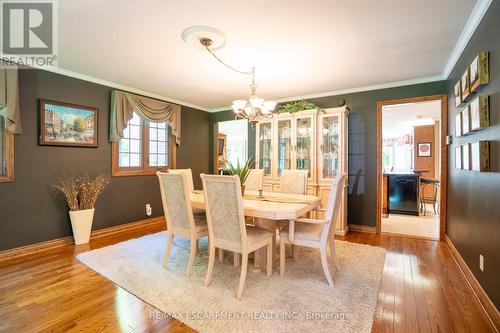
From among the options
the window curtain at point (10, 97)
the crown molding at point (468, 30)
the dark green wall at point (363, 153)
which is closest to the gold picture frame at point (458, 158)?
the crown molding at point (468, 30)

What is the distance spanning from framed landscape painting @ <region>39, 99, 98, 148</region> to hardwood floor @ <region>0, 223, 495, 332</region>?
1525 mm

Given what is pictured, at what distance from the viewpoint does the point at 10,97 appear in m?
2.88

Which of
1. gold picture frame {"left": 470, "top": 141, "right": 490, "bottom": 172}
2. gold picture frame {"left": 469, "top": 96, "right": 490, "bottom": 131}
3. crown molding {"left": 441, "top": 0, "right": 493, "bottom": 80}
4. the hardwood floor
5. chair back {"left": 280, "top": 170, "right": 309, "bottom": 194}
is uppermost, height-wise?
crown molding {"left": 441, "top": 0, "right": 493, "bottom": 80}

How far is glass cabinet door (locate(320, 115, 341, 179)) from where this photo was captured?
4.08 metres

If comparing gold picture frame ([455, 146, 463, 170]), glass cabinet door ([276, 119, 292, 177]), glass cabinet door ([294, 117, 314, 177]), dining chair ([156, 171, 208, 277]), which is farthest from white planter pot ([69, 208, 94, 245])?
gold picture frame ([455, 146, 463, 170])

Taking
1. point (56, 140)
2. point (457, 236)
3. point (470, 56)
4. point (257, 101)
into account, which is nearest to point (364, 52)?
point (470, 56)

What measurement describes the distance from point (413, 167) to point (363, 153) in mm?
4342

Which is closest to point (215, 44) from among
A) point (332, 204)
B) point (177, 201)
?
point (177, 201)

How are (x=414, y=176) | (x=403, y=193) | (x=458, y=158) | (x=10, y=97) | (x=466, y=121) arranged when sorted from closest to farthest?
(x=466, y=121), (x=458, y=158), (x=10, y=97), (x=414, y=176), (x=403, y=193)

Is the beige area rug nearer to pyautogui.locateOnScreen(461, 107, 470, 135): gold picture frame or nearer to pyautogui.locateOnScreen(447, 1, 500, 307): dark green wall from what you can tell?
pyautogui.locateOnScreen(447, 1, 500, 307): dark green wall

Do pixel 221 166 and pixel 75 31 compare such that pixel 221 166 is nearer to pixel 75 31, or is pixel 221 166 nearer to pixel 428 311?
pixel 75 31

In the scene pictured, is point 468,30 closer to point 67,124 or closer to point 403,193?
point 403,193

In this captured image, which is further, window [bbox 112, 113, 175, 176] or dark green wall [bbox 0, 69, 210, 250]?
window [bbox 112, 113, 175, 176]

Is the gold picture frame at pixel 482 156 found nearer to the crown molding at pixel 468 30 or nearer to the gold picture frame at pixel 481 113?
the gold picture frame at pixel 481 113
